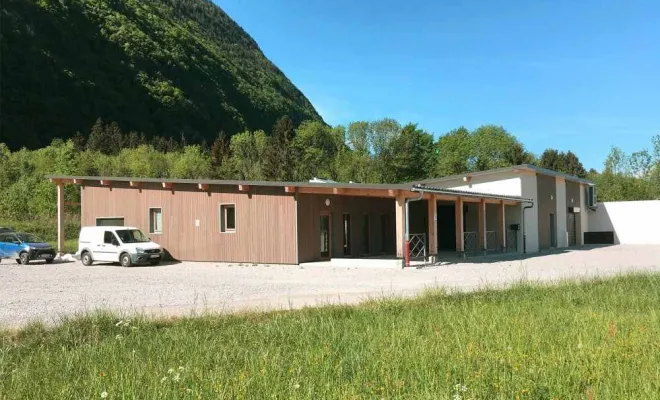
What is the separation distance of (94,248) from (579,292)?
18.2 metres

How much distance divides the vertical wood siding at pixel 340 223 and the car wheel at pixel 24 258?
36.2 ft

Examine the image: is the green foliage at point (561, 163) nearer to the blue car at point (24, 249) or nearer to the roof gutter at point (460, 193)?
the roof gutter at point (460, 193)

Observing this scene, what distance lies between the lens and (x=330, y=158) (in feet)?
215

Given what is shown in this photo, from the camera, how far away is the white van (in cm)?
2123

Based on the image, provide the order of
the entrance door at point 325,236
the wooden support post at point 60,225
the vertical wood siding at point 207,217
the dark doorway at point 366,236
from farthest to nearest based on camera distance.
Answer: the wooden support post at point 60,225, the dark doorway at point 366,236, the entrance door at point 325,236, the vertical wood siding at point 207,217

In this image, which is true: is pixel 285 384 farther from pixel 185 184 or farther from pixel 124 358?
pixel 185 184

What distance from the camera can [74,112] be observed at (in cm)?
8262

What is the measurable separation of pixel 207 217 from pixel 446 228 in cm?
1377

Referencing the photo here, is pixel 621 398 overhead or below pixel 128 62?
below

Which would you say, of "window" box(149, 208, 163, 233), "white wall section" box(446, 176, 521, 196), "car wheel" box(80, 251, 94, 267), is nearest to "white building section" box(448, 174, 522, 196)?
"white wall section" box(446, 176, 521, 196)

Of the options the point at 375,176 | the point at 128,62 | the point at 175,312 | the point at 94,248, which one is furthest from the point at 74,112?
the point at 175,312

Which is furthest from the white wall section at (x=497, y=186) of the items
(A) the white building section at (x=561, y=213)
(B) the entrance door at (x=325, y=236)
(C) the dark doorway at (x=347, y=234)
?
(B) the entrance door at (x=325, y=236)

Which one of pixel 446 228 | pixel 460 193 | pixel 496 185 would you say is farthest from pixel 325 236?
pixel 496 185

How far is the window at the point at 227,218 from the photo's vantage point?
22.3 m
